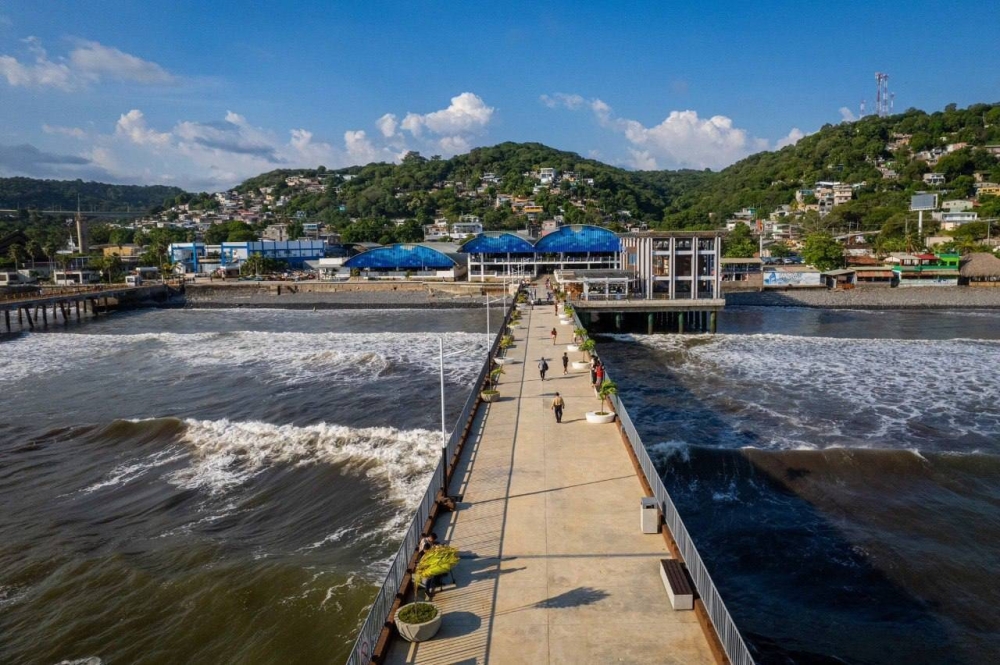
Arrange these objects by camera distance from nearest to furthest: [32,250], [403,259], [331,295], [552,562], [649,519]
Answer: [552,562] < [649,519] < [331,295] < [403,259] < [32,250]

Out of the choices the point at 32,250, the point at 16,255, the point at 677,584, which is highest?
the point at 32,250

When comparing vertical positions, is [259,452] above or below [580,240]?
below

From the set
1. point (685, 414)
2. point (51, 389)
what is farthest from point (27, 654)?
point (51, 389)

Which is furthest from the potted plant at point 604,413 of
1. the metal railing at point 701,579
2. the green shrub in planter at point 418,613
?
the green shrub in planter at point 418,613

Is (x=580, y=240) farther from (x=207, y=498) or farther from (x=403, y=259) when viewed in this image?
(x=207, y=498)

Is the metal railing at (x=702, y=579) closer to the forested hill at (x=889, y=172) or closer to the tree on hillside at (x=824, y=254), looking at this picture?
the tree on hillside at (x=824, y=254)

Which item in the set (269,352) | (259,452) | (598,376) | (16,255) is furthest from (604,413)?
(16,255)

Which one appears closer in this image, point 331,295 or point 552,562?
point 552,562
